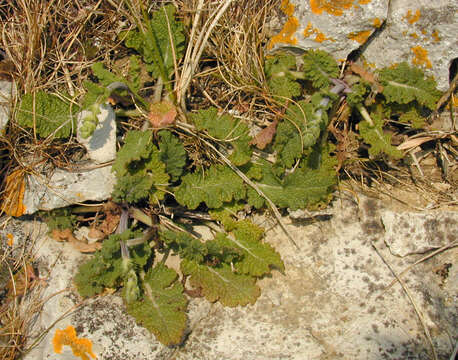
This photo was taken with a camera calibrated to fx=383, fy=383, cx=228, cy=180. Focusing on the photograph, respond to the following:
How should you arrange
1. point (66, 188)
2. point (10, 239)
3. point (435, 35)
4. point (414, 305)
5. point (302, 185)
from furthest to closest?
point (10, 239) < point (66, 188) < point (302, 185) < point (435, 35) < point (414, 305)

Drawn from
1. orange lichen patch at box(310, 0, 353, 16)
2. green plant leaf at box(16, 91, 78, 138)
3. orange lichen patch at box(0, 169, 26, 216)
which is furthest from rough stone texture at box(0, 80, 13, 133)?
orange lichen patch at box(310, 0, 353, 16)

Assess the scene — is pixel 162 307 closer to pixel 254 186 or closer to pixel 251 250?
pixel 251 250

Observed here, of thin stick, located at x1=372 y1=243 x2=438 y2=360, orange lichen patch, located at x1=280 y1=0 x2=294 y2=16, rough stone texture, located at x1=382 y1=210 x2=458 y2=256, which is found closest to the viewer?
thin stick, located at x1=372 y1=243 x2=438 y2=360

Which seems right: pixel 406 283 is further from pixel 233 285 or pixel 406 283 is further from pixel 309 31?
pixel 309 31

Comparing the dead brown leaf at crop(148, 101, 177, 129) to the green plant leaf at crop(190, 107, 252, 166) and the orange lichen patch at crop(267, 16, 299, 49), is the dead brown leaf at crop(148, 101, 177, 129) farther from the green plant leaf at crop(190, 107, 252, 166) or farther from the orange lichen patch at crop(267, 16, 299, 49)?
the orange lichen patch at crop(267, 16, 299, 49)

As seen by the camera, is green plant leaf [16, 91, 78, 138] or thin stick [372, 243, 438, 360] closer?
thin stick [372, 243, 438, 360]

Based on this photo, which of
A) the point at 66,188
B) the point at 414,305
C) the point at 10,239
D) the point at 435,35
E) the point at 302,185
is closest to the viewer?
the point at 414,305

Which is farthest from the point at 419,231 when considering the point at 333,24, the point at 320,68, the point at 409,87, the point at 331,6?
the point at 331,6
